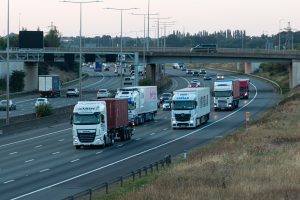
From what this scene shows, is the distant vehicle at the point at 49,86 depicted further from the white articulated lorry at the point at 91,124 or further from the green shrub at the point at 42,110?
the white articulated lorry at the point at 91,124

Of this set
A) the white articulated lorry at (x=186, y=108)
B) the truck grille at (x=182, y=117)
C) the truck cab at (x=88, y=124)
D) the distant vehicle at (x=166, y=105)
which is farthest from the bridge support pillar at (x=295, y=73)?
the truck cab at (x=88, y=124)

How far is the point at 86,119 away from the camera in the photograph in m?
50.6

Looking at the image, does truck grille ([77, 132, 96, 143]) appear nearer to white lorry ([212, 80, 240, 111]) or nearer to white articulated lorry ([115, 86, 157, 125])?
white articulated lorry ([115, 86, 157, 125])

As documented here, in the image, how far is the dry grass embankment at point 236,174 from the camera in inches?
981

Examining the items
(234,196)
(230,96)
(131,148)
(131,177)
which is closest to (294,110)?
(230,96)

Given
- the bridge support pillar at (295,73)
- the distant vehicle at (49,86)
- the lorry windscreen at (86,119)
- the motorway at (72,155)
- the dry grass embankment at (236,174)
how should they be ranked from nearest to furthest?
1. the dry grass embankment at (236,174)
2. the motorway at (72,155)
3. the lorry windscreen at (86,119)
4. the distant vehicle at (49,86)
5. the bridge support pillar at (295,73)

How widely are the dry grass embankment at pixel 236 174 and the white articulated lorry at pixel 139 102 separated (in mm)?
22087

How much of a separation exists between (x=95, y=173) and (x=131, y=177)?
504 cm

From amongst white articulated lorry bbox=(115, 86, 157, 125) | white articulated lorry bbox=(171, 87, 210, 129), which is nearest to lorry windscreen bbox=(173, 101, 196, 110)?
white articulated lorry bbox=(171, 87, 210, 129)

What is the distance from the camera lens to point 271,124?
190 ft

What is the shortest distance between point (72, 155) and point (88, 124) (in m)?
3.33

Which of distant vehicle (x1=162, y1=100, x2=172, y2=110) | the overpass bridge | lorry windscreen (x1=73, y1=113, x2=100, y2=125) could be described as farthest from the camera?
the overpass bridge

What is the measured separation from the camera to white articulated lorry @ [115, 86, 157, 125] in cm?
6862

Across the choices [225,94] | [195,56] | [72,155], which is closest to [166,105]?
[225,94]
